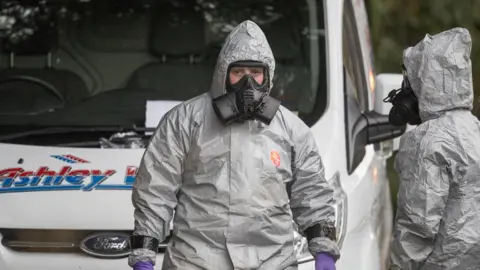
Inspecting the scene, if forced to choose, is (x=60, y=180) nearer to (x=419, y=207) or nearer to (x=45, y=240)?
(x=45, y=240)

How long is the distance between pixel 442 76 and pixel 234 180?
3.17 feet

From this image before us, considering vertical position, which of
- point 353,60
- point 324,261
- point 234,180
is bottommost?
point 324,261

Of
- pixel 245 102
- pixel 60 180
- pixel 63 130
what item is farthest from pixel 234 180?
pixel 63 130

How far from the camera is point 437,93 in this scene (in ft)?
16.4

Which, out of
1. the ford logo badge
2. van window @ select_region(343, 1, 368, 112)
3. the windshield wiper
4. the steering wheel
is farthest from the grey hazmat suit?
the steering wheel

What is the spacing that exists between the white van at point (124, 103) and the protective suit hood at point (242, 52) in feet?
3.21

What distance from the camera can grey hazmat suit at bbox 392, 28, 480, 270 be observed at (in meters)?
4.81

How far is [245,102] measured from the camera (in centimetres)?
473

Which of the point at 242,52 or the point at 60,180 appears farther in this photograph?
the point at 60,180

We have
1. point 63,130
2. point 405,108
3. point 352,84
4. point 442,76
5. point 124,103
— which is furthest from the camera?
point 352,84

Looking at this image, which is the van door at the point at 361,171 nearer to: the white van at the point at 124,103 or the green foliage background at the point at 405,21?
the white van at the point at 124,103

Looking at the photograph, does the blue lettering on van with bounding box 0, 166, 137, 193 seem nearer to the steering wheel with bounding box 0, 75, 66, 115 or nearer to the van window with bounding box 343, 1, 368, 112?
the steering wheel with bounding box 0, 75, 66, 115

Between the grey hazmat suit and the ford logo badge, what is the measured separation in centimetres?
122

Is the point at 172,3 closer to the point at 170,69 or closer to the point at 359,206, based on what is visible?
the point at 170,69
